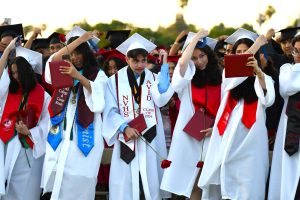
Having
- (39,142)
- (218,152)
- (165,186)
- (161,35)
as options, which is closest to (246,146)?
(218,152)

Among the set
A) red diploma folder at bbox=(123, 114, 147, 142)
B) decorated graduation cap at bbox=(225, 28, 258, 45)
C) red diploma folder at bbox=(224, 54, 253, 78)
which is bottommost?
red diploma folder at bbox=(123, 114, 147, 142)

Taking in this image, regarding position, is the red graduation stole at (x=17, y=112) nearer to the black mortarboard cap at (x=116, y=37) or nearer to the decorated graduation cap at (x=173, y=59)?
the decorated graduation cap at (x=173, y=59)

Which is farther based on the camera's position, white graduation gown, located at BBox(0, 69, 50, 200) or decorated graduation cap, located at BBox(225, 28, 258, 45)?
white graduation gown, located at BBox(0, 69, 50, 200)

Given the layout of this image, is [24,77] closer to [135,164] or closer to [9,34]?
[9,34]

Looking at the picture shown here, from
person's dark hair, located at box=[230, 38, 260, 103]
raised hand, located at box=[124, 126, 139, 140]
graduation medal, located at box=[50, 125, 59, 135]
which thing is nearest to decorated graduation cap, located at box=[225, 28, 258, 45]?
person's dark hair, located at box=[230, 38, 260, 103]

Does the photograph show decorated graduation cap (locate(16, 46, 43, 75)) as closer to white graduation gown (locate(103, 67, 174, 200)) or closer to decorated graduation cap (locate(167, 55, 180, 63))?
white graduation gown (locate(103, 67, 174, 200))

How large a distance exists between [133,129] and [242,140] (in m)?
1.26

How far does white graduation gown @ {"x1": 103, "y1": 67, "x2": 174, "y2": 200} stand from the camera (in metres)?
8.66

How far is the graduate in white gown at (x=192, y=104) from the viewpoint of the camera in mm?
8570

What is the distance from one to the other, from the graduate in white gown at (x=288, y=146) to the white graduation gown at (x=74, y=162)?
6.70 feet

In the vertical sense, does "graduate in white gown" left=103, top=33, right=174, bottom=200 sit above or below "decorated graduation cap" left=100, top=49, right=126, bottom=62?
below

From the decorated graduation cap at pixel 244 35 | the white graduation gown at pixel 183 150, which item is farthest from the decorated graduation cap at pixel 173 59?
the decorated graduation cap at pixel 244 35

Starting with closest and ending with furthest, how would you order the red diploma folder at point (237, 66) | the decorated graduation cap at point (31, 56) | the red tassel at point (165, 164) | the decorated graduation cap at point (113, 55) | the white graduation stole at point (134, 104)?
the red diploma folder at point (237, 66), the red tassel at point (165, 164), the white graduation stole at point (134, 104), the decorated graduation cap at point (31, 56), the decorated graduation cap at point (113, 55)

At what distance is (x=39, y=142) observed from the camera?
920 cm
